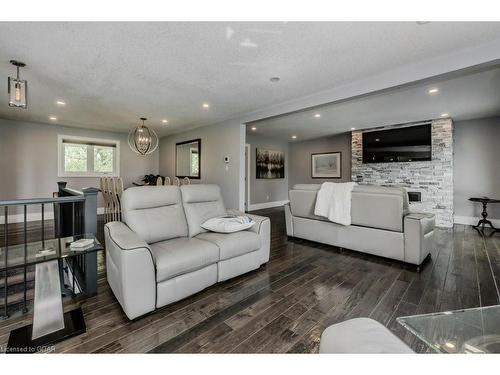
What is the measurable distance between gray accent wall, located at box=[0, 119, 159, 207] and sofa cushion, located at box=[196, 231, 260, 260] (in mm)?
5443

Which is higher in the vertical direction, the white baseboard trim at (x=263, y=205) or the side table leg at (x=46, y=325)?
the white baseboard trim at (x=263, y=205)

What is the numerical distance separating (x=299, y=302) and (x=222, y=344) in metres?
0.81

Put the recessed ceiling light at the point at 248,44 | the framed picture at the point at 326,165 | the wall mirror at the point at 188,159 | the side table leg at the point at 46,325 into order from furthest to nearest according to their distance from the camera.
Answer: the framed picture at the point at 326,165 < the wall mirror at the point at 188,159 < the recessed ceiling light at the point at 248,44 < the side table leg at the point at 46,325

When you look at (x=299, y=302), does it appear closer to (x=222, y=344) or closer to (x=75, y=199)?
(x=222, y=344)

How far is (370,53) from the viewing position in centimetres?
242

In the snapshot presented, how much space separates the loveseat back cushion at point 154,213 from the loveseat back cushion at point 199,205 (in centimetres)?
8

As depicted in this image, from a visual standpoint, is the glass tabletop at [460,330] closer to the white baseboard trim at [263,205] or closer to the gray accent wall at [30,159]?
the white baseboard trim at [263,205]

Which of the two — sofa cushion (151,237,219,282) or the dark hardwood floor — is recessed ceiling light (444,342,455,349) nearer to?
the dark hardwood floor

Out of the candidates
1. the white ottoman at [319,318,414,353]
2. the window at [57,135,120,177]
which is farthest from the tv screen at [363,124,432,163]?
the window at [57,135,120,177]

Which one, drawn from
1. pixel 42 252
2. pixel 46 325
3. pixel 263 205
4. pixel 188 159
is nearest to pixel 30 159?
pixel 188 159

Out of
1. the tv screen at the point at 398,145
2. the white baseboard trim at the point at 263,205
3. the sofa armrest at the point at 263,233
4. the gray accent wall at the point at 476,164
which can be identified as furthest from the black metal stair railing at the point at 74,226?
the gray accent wall at the point at 476,164

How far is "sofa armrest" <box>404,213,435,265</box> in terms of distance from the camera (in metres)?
2.73

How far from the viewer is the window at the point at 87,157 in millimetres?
5922

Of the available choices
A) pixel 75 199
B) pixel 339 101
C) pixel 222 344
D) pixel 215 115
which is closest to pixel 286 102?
pixel 339 101
